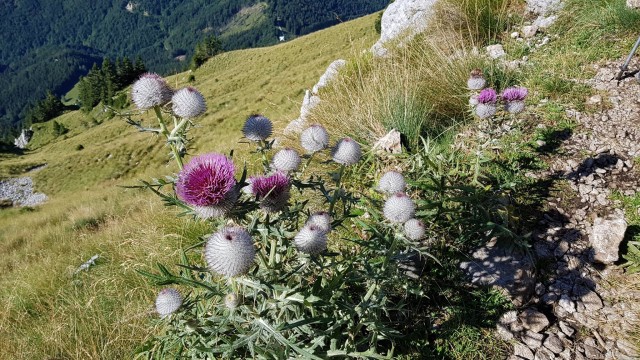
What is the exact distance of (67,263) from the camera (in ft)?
19.0

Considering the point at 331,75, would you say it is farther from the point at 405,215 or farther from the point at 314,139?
the point at 405,215

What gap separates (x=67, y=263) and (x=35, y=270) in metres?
0.49

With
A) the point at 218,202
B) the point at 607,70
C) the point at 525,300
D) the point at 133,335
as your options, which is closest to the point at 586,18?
the point at 607,70

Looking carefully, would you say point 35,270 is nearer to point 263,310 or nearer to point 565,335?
point 263,310

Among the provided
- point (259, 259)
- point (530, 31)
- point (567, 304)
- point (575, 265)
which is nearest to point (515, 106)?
point (575, 265)

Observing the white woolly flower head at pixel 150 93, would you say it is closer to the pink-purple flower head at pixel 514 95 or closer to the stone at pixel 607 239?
the pink-purple flower head at pixel 514 95

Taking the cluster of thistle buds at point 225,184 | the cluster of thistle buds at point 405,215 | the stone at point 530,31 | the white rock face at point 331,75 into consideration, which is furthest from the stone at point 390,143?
the stone at point 530,31

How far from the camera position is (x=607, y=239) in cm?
323

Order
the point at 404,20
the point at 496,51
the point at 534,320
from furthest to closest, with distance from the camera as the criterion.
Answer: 1. the point at 404,20
2. the point at 496,51
3. the point at 534,320

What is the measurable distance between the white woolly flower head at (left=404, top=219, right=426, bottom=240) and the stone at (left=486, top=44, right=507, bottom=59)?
18.8 feet

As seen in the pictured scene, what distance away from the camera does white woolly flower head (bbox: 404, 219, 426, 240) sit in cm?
232

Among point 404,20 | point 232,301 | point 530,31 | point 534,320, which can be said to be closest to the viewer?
point 232,301

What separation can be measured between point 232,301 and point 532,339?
2186mm

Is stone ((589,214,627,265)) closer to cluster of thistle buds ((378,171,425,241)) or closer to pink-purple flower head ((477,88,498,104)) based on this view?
pink-purple flower head ((477,88,498,104))
